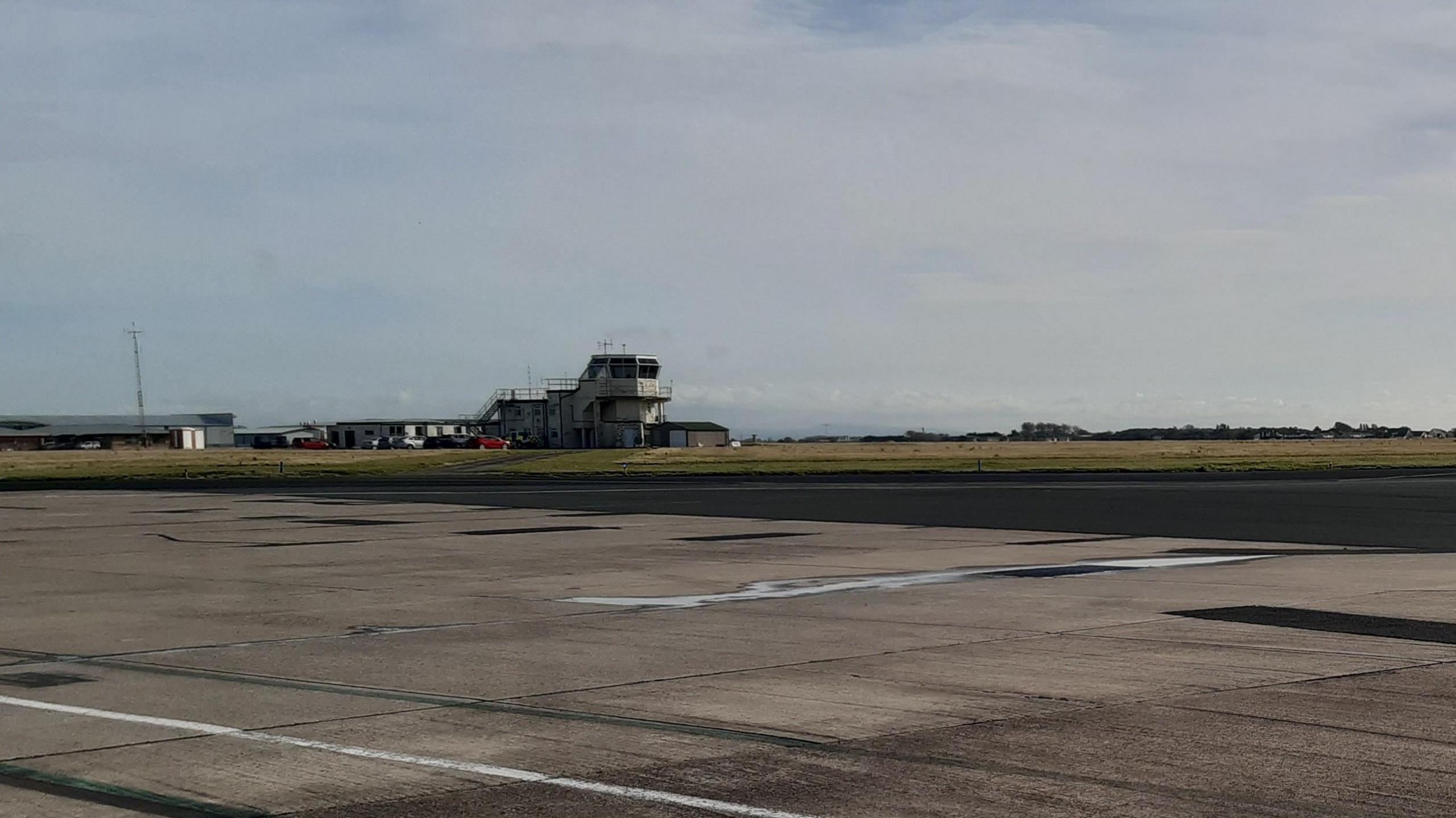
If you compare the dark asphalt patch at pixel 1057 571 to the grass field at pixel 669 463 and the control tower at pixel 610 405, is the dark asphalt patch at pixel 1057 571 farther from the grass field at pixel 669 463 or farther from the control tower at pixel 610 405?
the control tower at pixel 610 405

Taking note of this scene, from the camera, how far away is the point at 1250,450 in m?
115

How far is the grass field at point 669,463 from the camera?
66.4 meters

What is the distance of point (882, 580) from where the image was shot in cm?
1780

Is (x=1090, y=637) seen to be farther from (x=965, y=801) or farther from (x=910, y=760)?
(x=965, y=801)

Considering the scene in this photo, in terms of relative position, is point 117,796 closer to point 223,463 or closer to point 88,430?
point 223,463

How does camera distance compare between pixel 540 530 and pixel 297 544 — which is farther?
pixel 540 530

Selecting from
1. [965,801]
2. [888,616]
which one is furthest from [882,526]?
[965,801]

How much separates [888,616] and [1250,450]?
109543 mm

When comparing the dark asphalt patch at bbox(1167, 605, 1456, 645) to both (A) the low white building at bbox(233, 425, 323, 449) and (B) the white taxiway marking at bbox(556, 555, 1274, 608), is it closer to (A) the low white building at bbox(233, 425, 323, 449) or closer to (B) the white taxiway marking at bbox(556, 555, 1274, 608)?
(B) the white taxiway marking at bbox(556, 555, 1274, 608)

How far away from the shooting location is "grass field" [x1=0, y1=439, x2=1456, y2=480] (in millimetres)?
66438

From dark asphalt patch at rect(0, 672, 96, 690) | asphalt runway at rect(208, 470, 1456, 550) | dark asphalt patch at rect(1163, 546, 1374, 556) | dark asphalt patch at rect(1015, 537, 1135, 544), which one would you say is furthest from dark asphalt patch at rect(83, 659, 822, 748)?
asphalt runway at rect(208, 470, 1456, 550)

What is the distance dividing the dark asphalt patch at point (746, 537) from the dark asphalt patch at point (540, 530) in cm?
286

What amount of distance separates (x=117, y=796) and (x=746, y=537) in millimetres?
19259

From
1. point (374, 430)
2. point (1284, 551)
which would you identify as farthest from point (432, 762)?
point (374, 430)
